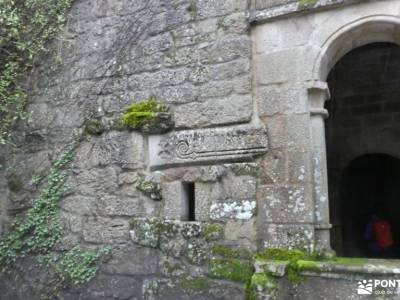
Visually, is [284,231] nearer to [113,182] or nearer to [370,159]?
[113,182]

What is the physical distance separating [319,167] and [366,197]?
449cm

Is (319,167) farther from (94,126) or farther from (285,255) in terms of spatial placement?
(94,126)

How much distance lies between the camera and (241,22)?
347 cm

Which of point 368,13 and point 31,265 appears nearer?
point 368,13

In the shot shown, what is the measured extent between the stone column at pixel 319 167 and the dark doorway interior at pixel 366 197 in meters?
3.87

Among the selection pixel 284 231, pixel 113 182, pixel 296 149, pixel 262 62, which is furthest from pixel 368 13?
pixel 113 182

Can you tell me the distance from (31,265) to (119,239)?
938 mm

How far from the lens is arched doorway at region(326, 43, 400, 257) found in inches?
255

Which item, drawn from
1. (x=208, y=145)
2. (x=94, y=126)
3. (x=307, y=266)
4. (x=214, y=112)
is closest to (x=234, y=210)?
(x=208, y=145)

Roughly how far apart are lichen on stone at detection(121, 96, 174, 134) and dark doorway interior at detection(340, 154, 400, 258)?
4016mm

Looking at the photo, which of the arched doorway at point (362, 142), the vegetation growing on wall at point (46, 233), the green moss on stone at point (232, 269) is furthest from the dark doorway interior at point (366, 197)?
the vegetation growing on wall at point (46, 233)

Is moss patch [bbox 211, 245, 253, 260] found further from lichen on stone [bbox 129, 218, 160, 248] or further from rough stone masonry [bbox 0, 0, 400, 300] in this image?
lichen on stone [bbox 129, 218, 160, 248]

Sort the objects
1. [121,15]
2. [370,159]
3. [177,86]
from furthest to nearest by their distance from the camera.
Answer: [370,159], [121,15], [177,86]

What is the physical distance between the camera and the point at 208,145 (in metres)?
3.43
